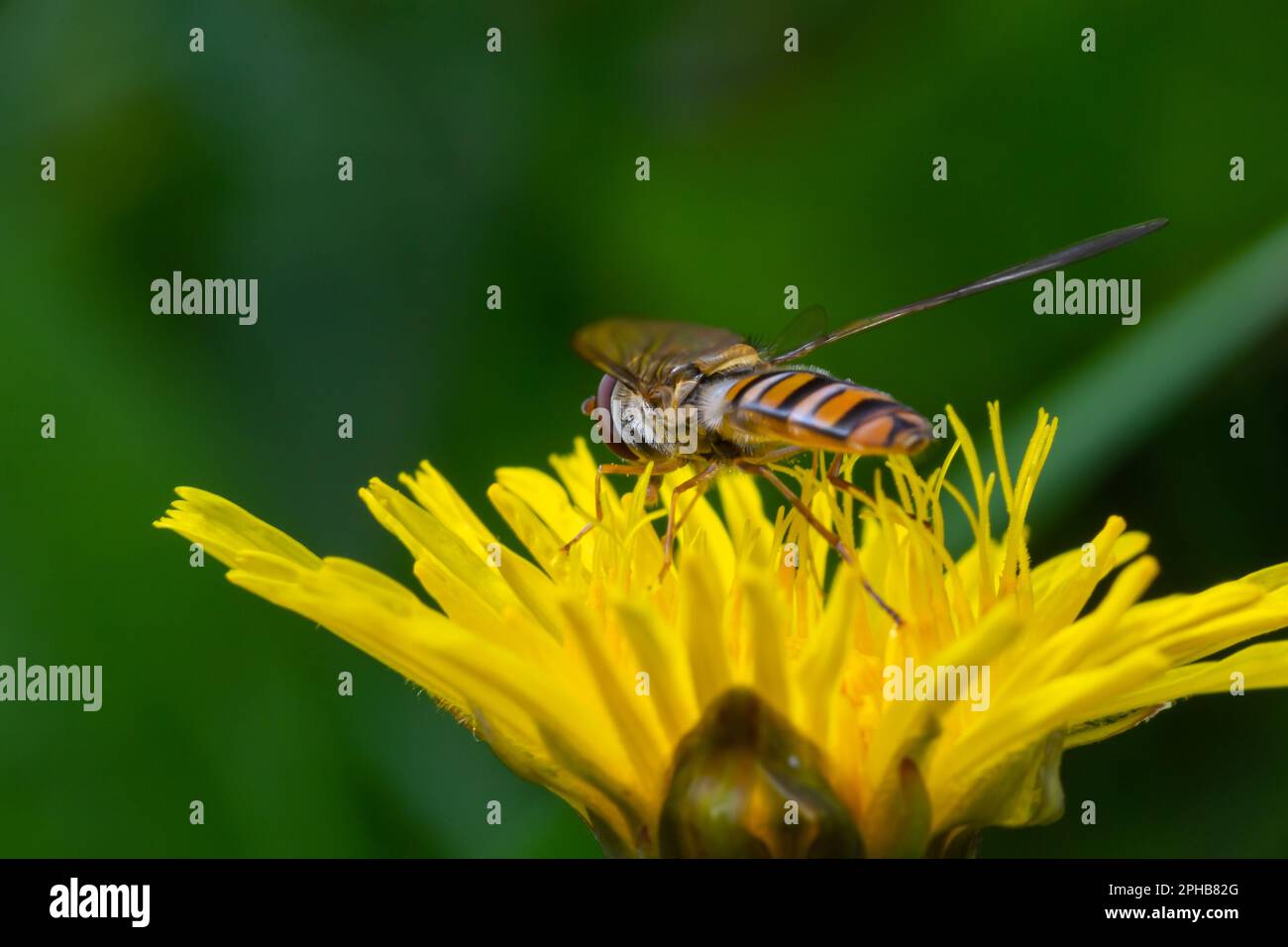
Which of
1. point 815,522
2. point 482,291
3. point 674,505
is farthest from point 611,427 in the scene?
point 482,291

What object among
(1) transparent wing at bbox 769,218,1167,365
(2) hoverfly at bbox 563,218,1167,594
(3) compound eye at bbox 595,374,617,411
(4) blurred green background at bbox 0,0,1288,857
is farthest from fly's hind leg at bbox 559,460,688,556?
(4) blurred green background at bbox 0,0,1288,857

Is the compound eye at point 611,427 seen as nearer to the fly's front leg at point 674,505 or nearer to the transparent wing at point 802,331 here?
the fly's front leg at point 674,505

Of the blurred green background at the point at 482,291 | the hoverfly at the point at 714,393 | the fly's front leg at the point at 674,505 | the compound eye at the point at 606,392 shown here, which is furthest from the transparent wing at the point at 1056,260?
the blurred green background at the point at 482,291
